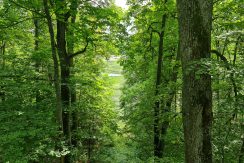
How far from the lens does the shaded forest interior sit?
3.46 metres

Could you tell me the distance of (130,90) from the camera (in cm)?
1409

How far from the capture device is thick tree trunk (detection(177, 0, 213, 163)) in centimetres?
340

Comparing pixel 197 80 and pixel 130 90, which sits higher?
pixel 197 80

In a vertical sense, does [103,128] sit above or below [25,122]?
below

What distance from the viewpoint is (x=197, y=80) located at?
3.44 meters

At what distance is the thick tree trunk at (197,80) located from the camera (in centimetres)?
340

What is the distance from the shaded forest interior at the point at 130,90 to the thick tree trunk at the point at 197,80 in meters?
0.01

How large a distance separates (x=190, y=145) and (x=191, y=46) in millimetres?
1335

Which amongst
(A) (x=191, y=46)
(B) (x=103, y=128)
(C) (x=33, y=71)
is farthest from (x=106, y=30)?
(A) (x=191, y=46)

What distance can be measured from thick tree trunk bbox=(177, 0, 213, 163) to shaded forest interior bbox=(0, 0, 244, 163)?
0.04 ft

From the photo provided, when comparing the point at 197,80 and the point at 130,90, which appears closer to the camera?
the point at 197,80

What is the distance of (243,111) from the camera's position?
3.93m

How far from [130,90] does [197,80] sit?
10680 mm

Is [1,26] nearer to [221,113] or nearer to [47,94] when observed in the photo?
[47,94]
